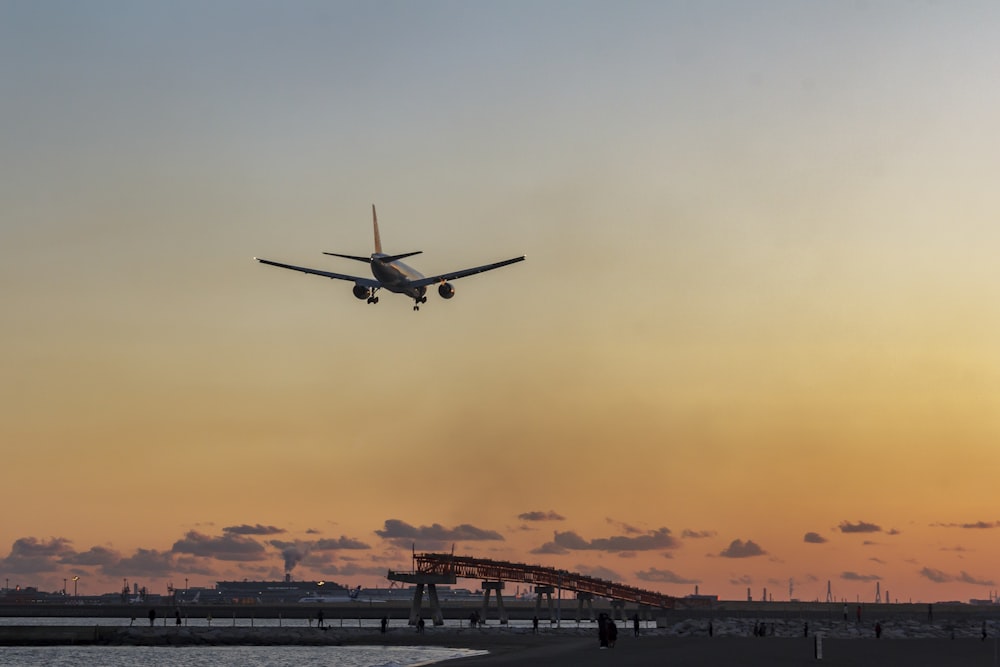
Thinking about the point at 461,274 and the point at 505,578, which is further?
the point at 505,578

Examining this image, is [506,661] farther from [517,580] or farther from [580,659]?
[517,580]

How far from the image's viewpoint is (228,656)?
86375 mm

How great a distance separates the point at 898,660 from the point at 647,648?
15.9 metres

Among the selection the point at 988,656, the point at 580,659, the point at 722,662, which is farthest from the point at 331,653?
the point at 988,656

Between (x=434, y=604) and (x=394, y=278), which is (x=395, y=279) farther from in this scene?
(x=434, y=604)

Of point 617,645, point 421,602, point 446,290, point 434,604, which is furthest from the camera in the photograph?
point 434,604

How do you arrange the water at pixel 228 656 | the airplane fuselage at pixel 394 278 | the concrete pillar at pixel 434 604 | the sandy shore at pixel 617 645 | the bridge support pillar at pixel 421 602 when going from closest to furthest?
the sandy shore at pixel 617 645 → the water at pixel 228 656 → the airplane fuselage at pixel 394 278 → the bridge support pillar at pixel 421 602 → the concrete pillar at pixel 434 604

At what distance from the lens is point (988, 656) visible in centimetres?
6588

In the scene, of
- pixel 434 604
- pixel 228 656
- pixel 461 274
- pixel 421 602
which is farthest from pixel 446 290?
pixel 434 604

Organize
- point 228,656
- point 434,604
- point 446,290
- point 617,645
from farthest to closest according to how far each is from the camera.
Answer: point 434,604
point 446,290
point 228,656
point 617,645

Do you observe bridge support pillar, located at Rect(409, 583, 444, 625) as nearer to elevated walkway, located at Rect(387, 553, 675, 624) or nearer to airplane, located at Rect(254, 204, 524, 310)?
elevated walkway, located at Rect(387, 553, 675, 624)

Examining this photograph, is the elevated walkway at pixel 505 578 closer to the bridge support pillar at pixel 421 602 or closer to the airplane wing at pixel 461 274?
the bridge support pillar at pixel 421 602

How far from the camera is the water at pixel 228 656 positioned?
2968 inches

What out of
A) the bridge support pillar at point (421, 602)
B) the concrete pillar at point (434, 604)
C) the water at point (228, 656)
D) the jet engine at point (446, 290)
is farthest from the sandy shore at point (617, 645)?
the jet engine at point (446, 290)
